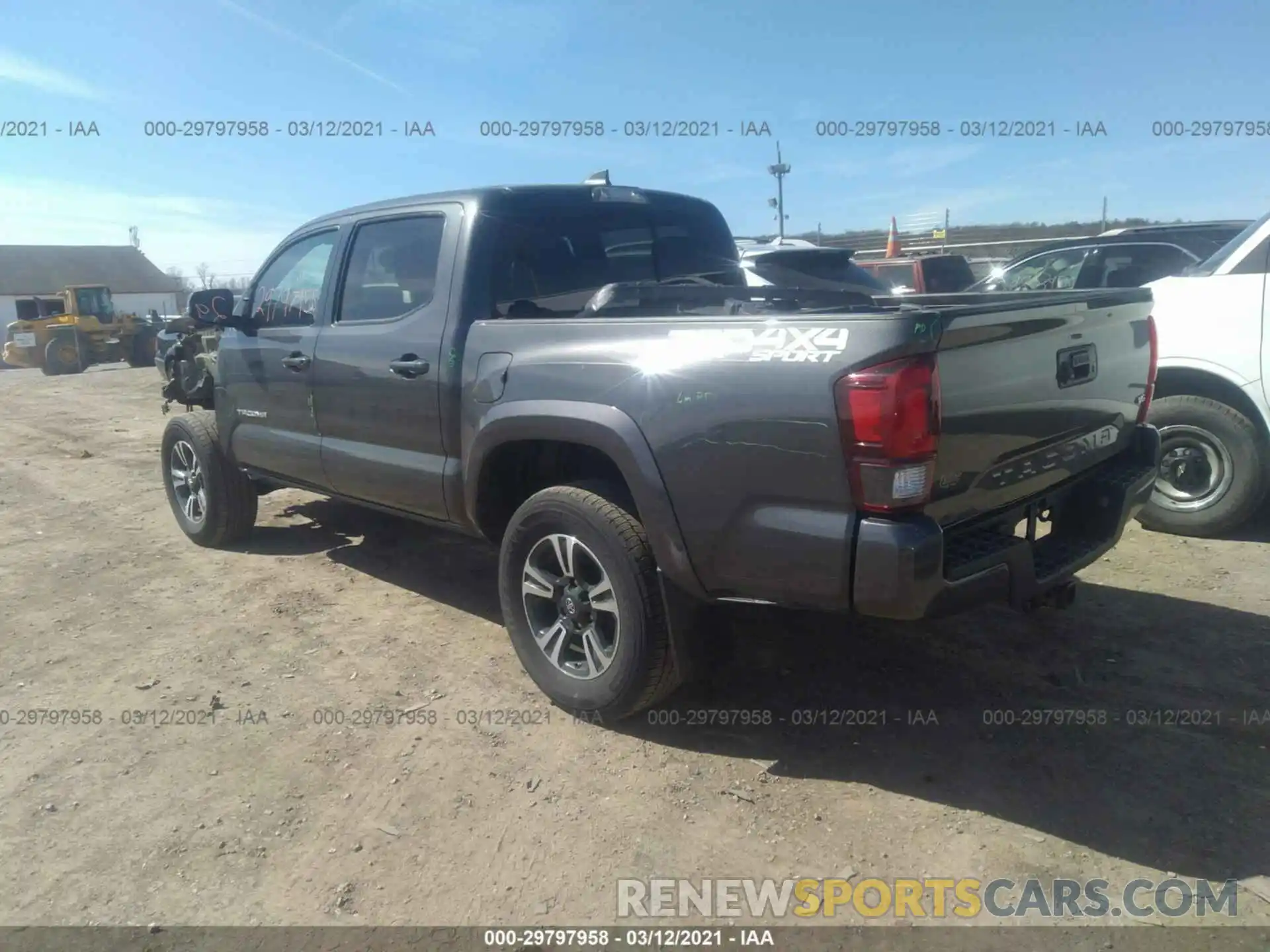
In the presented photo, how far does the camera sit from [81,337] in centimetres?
2325

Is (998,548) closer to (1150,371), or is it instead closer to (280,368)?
(1150,371)

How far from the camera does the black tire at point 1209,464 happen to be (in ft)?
16.4

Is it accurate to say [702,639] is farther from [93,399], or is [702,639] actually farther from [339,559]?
[93,399]

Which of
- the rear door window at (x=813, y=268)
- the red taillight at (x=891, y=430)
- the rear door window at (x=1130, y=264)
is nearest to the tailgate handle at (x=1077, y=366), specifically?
the red taillight at (x=891, y=430)

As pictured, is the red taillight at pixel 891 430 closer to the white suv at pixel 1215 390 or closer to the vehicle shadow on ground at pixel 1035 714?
the vehicle shadow on ground at pixel 1035 714

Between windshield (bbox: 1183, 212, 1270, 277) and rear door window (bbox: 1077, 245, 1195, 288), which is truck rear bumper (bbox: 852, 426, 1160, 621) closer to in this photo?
windshield (bbox: 1183, 212, 1270, 277)

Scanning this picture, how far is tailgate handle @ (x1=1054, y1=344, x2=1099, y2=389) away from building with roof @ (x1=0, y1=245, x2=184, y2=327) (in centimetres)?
5920

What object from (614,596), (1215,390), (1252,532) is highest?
(1215,390)

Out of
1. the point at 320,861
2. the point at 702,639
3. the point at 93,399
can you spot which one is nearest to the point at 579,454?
the point at 702,639

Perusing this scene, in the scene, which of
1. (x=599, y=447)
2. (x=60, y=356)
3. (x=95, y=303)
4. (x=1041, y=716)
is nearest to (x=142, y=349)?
(x=60, y=356)

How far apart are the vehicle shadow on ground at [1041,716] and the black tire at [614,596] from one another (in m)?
0.23

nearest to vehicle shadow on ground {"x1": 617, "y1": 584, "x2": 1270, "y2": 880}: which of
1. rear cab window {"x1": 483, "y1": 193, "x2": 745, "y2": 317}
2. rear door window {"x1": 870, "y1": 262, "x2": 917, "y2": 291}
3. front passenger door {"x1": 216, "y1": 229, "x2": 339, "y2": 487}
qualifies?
rear cab window {"x1": 483, "y1": 193, "x2": 745, "y2": 317}

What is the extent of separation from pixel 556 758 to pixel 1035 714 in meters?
1.76

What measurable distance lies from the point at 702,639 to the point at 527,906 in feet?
3.52
